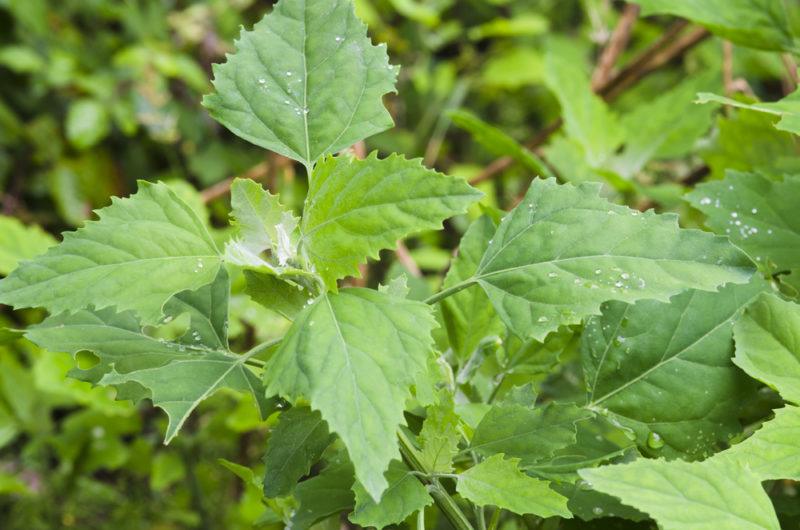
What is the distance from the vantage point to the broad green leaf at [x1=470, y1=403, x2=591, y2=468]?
0.47 m

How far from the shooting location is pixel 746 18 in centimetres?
69

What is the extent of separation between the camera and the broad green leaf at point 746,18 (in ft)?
2.22

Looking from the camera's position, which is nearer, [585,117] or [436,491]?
[436,491]

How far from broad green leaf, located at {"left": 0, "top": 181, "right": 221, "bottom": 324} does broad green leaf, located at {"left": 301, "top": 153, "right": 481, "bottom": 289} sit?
67mm

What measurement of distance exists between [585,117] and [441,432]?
2.01 ft

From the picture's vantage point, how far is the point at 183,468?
1.20 metres

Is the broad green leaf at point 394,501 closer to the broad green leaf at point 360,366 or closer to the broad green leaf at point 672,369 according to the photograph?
the broad green leaf at point 360,366

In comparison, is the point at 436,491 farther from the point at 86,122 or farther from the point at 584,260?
the point at 86,122

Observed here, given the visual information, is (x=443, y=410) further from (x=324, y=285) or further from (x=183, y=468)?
(x=183, y=468)

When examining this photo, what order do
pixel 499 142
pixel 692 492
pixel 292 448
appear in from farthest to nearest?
pixel 499 142 < pixel 292 448 < pixel 692 492

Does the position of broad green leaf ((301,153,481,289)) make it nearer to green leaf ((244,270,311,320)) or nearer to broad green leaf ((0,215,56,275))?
green leaf ((244,270,311,320))

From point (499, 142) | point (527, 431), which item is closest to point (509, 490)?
point (527, 431)

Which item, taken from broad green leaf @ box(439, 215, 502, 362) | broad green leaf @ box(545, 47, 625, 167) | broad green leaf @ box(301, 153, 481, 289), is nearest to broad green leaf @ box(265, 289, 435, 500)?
broad green leaf @ box(301, 153, 481, 289)

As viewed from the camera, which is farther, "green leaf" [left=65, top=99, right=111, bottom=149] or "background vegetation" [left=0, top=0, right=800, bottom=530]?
"green leaf" [left=65, top=99, right=111, bottom=149]
